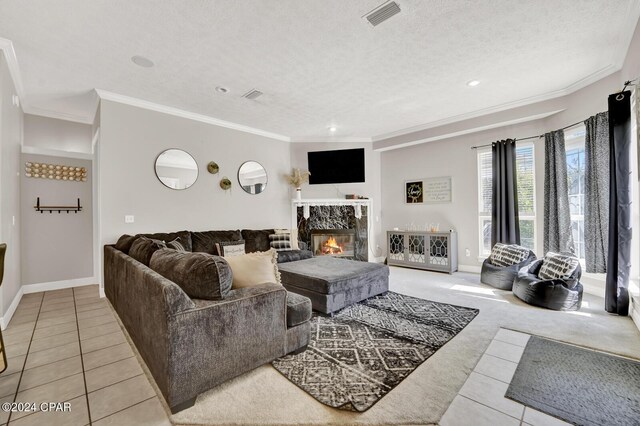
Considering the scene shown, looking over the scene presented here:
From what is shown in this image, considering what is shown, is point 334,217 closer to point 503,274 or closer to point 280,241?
point 280,241

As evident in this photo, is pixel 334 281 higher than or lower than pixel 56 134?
lower

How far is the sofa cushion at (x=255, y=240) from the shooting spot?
4863 millimetres

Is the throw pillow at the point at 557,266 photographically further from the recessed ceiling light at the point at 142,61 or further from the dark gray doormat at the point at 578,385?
the recessed ceiling light at the point at 142,61

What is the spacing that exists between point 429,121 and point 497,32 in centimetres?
Result: 261

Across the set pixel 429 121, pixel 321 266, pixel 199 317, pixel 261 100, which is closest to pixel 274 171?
pixel 261 100

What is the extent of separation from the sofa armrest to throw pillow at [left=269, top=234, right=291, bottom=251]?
2.93m

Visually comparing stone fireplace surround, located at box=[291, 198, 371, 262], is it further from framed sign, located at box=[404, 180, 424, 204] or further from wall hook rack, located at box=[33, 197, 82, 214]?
wall hook rack, located at box=[33, 197, 82, 214]

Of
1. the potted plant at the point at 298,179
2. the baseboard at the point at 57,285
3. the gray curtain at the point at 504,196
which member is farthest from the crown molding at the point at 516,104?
the baseboard at the point at 57,285

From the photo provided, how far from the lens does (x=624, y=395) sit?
1742 millimetres

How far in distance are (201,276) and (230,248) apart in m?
2.75

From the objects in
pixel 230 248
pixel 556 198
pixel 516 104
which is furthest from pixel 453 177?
pixel 230 248

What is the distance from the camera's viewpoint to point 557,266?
3547 millimetres

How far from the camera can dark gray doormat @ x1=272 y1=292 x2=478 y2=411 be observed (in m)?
1.82

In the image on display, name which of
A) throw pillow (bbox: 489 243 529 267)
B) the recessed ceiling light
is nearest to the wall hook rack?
the recessed ceiling light
